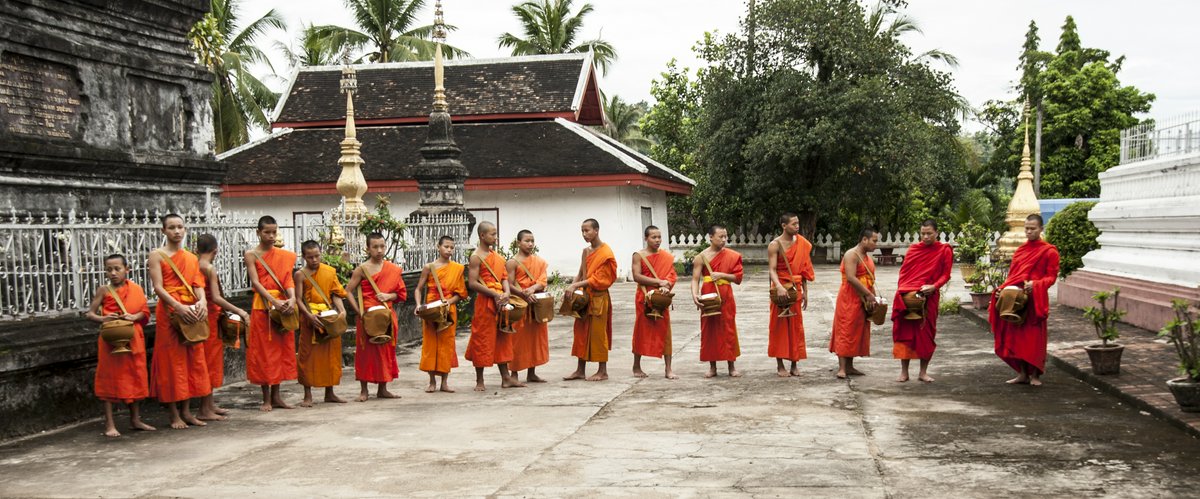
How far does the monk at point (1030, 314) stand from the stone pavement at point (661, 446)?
0.78 feet

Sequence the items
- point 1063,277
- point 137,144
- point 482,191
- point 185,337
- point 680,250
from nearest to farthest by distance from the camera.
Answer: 1. point 185,337
2. point 137,144
3. point 1063,277
4. point 482,191
5. point 680,250

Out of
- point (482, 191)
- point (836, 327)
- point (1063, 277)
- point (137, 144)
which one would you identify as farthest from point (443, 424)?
point (482, 191)

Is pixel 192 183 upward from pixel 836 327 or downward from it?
upward

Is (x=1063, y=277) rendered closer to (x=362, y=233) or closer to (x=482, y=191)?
(x=362, y=233)

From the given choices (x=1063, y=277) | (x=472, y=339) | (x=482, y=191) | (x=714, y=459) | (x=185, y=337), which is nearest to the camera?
(x=714, y=459)

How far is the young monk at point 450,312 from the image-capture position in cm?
897

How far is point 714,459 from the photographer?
20.0ft

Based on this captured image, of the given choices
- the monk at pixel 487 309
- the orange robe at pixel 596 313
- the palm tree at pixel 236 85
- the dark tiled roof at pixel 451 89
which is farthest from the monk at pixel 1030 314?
the palm tree at pixel 236 85

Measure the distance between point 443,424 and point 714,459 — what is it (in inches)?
87.5

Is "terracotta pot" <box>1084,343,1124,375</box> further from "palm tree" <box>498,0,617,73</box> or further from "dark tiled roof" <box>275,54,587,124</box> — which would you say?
"palm tree" <box>498,0,617,73</box>

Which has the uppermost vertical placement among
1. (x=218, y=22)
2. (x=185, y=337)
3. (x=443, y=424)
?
(x=218, y=22)

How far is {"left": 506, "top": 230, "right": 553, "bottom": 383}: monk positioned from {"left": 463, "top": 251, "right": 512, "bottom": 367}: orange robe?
0.43ft

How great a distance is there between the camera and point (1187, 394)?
6781 mm

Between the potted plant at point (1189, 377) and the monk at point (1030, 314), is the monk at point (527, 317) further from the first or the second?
the potted plant at point (1189, 377)
